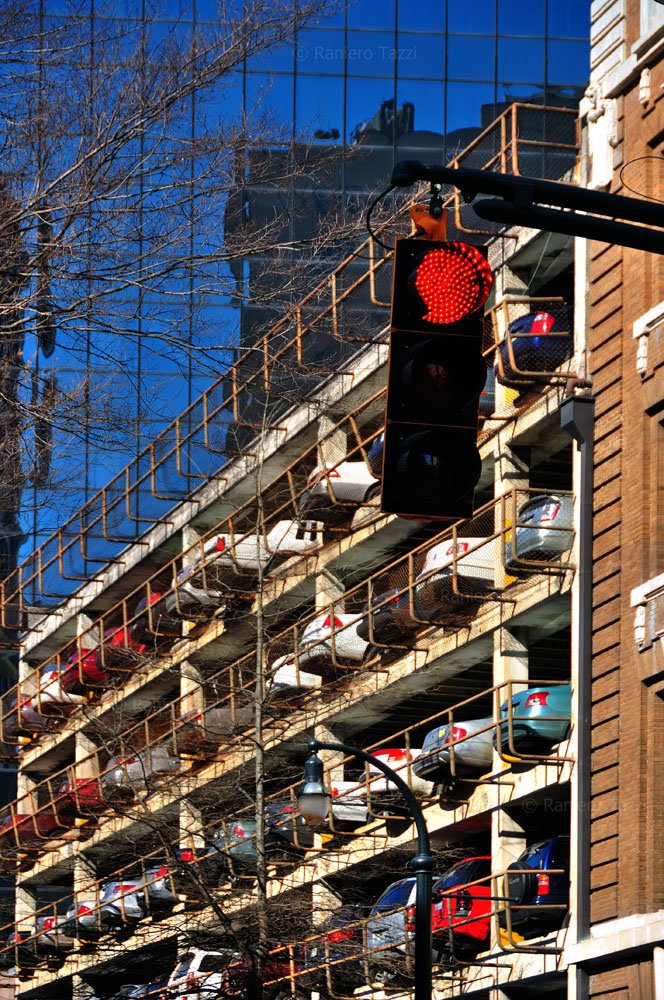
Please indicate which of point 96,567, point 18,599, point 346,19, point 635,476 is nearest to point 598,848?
point 635,476

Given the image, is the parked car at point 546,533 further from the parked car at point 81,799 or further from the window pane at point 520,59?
the window pane at point 520,59

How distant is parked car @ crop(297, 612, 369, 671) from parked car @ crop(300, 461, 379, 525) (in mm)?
1997

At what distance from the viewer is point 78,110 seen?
1545cm

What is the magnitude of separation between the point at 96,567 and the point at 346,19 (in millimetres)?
21789

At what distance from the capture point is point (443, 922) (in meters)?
28.8

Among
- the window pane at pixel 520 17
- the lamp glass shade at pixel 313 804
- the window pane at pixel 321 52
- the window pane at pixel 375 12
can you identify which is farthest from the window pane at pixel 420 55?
the lamp glass shade at pixel 313 804

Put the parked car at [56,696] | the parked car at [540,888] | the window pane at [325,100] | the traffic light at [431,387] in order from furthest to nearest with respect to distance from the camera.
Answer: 1. the window pane at [325,100]
2. the parked car at [56,696]
3. the parked car at [540,888]
4. the traffic light at [431,387]

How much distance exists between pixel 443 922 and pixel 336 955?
8.00 feet

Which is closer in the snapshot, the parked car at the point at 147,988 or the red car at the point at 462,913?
the red car at the point at 462,913

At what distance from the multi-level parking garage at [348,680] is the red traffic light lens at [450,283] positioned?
901 cm

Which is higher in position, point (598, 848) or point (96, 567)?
point (96, 567)

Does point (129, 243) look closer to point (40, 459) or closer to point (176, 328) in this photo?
point (176, 328)

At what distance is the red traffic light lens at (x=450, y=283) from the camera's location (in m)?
8.21

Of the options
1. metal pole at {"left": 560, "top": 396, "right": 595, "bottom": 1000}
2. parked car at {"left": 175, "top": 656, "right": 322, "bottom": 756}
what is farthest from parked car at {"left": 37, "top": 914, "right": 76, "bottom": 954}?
metal pole at {"left": 560, "top": 396, "right": 595, "bottom": 1000}
